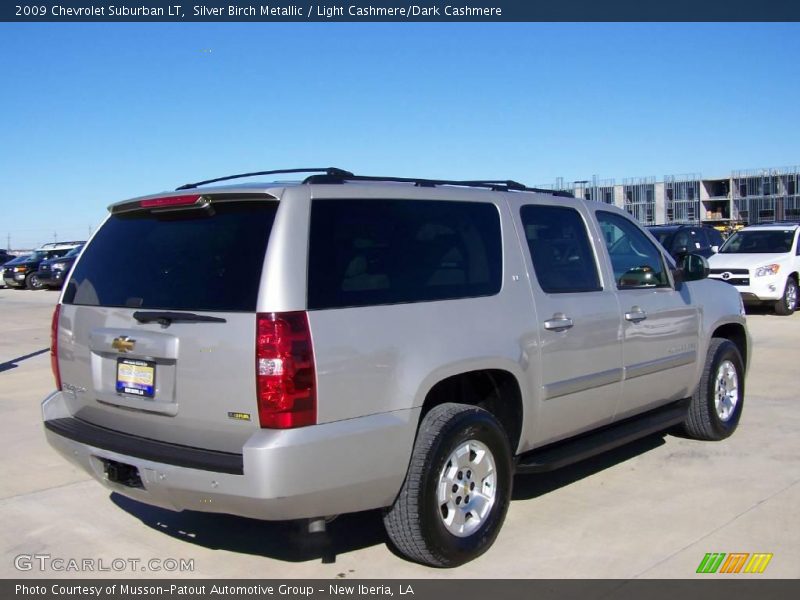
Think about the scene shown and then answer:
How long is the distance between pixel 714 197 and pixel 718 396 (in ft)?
311

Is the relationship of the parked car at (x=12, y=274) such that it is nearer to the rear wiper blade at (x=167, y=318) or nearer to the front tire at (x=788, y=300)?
the front tire at (x=788, y=300)

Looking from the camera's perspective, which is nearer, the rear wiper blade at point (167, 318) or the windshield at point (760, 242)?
the rear wiper blade at point (167, 318)

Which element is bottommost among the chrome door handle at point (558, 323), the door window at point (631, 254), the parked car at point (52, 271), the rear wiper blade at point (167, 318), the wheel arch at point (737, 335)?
the wheel arch at point (737, 335)

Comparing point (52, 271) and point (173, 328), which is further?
point (52, 271)

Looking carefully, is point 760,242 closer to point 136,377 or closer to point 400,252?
point 400,252

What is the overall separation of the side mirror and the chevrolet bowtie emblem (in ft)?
13.1

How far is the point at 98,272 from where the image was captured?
4.46 metres

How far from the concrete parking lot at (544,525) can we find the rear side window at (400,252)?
143 cm

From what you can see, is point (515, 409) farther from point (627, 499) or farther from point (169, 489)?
point (169, 489)

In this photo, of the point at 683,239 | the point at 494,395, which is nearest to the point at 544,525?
the point at 494,395

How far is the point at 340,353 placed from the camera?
144 inches

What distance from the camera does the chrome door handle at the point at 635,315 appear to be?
541 cm

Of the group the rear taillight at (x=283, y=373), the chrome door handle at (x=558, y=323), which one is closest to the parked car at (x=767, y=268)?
the chrome door handle at (x=558, y=323)

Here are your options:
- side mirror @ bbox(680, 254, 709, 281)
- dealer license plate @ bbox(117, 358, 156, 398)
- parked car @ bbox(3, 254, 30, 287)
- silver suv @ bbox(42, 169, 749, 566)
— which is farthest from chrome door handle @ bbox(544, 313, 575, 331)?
parked car @ bbox(3, 254, 30, 287)
